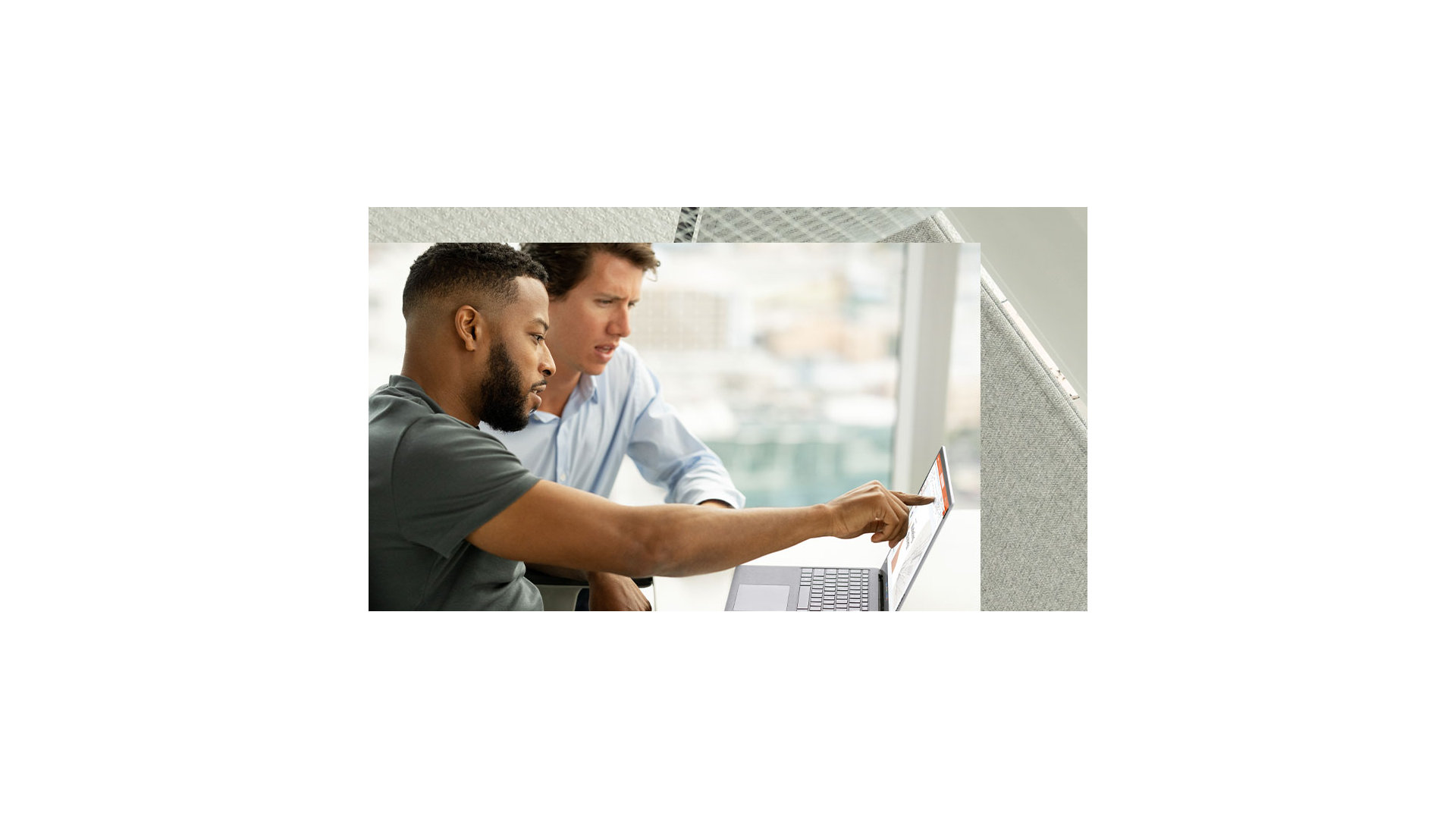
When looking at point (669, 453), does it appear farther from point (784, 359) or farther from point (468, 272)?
point (468, 272)

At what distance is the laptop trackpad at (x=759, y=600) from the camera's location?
3064 mm

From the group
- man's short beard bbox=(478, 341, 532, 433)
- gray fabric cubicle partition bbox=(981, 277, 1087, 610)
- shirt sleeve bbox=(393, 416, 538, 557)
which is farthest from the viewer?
gray fabric cubicle partition bbox=(981, 277, 1087, 610)

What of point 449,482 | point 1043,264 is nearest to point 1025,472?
point 1043,264

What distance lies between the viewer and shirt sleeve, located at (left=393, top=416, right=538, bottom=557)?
2.87 m

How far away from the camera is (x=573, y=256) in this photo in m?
3.01

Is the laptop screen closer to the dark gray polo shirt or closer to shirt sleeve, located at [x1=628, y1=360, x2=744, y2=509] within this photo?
shirt sleeve, located at [x1=628, y1=360, x2=744, y2=509]

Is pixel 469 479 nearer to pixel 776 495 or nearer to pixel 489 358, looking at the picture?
pixel 489 358

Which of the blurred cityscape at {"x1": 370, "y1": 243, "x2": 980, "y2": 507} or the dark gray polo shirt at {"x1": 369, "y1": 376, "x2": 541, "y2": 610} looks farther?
the blurred cityscape at {"x1": 370, "y1": 243, "x2": 980, "y2": 507}

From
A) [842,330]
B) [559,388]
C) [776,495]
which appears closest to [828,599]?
[776,495]

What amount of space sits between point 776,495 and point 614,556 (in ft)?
1.66

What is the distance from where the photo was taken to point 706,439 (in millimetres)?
3068

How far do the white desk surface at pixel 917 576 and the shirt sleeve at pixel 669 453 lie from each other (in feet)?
0.76

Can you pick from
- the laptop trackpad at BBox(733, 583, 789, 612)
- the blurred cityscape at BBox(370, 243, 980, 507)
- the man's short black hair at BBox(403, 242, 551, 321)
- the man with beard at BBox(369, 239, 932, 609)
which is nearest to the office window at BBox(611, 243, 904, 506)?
the blurred cityscape at BBox(370, 243, 980, 507)

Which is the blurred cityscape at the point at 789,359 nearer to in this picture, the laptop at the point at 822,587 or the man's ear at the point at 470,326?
the laptop at the point at 822,587
